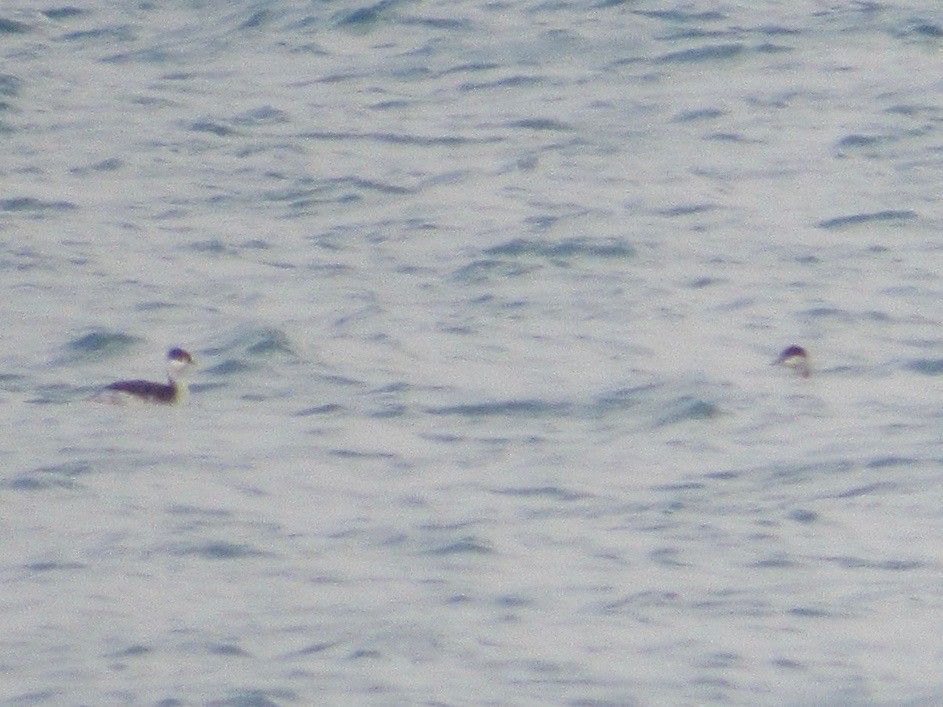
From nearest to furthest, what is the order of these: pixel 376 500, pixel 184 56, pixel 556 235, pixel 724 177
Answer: pixel 376 500 → pixel 556 235 → pixel 724 177 → pixel 184 56

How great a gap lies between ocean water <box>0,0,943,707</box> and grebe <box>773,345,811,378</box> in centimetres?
16

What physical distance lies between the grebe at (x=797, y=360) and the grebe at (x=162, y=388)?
3.35 meters

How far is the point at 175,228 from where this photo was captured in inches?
687

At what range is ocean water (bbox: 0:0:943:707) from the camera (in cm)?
998

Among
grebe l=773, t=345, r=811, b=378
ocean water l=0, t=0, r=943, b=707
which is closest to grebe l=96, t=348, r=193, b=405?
ocean water l=0, t=0, r=943, b=707

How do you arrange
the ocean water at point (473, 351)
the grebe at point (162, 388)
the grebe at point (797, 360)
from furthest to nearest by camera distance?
the grebe at point (797, 360) → the grebe at point (162, 388) → the ocean water at point (473, 351)

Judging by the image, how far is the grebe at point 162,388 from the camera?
13.4m

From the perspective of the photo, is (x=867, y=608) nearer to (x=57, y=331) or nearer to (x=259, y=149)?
(x=57, y=331)

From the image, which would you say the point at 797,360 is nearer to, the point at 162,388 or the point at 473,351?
the point at 473,351

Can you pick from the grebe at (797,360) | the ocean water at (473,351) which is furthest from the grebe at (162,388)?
the grebe at (797,360)

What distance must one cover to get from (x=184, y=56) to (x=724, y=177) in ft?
19.6

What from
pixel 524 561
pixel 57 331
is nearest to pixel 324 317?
pixel 57 331

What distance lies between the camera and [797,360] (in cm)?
1391

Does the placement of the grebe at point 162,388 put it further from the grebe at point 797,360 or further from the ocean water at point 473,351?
the grebe at point 797,360
